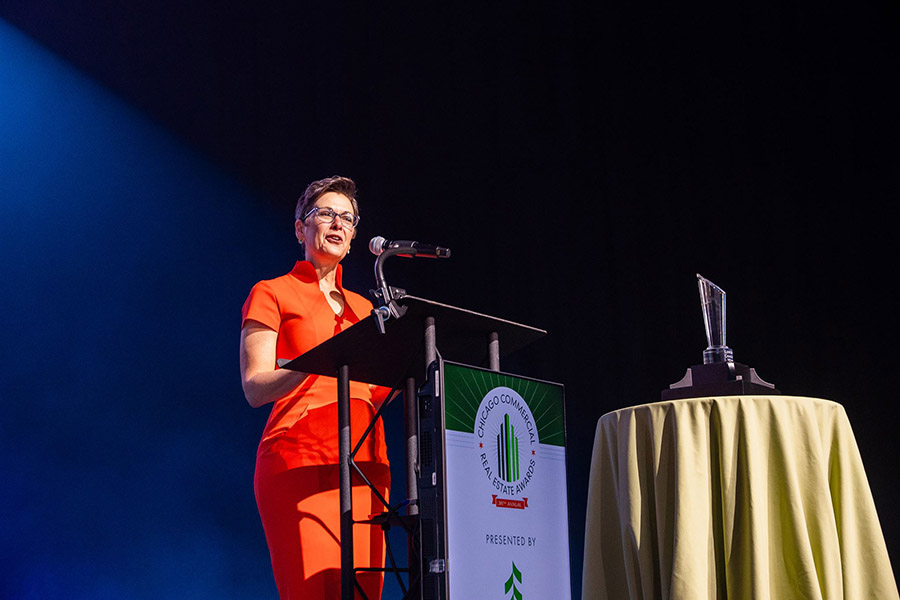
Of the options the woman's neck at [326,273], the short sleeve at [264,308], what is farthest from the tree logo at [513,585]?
the woman's neck at [326,273]

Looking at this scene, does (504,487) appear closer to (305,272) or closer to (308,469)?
(308,469)

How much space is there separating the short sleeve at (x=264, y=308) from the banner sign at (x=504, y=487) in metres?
0.63

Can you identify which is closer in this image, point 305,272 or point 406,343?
point 406,343

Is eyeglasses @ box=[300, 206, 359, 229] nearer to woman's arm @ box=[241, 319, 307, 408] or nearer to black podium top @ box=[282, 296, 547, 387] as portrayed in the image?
woman's arm @ box=[241, 319, 307, 408]

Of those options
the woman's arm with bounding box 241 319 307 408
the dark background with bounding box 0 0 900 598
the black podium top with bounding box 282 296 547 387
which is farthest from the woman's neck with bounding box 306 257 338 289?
the dark background with bounding box 0 0 900 598

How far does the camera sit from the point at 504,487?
1.82 meters

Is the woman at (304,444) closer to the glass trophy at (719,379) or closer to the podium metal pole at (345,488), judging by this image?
the podium metal pole at (345,488)

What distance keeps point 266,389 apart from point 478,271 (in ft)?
7.15

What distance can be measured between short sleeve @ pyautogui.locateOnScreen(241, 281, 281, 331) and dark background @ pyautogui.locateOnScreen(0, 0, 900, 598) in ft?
6.03

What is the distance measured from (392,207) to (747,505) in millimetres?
3009

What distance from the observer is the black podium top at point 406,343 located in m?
1.82

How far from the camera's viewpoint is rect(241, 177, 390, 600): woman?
2.02 metres

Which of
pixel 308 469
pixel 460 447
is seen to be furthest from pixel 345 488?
pixel 460 447

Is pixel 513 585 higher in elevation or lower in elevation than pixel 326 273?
lower
